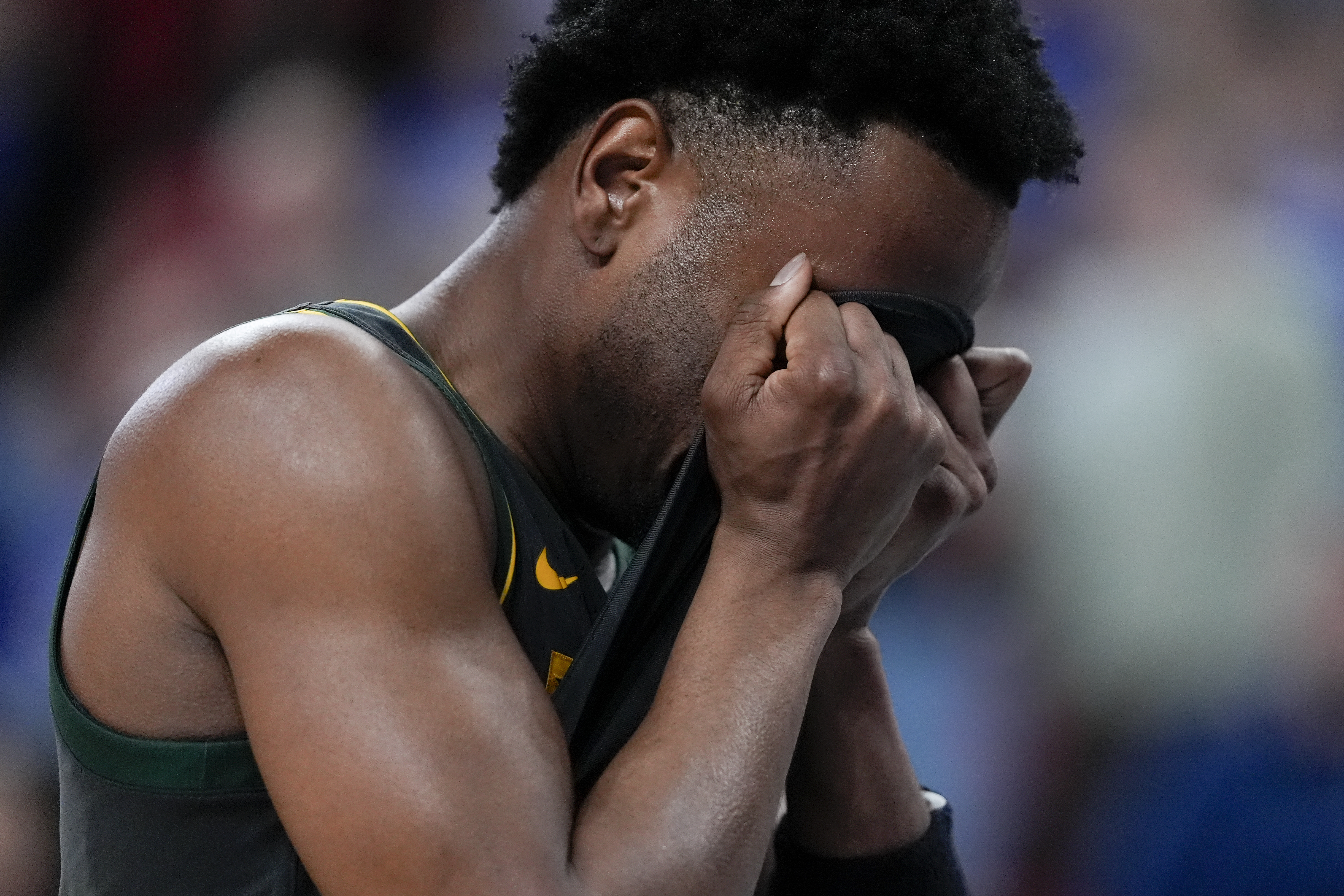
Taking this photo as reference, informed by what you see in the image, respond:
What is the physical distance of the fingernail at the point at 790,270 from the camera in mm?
1390

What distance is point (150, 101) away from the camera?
3.29m

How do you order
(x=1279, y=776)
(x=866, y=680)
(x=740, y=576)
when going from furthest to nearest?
1. (x=1279, y=776)
2. (x=866, y=680)
3. (x=740, y=576)

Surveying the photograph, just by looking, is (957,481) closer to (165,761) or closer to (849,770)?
Answer: (849,770)

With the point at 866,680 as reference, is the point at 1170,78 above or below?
above

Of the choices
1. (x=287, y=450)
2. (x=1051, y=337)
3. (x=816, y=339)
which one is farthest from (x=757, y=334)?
(x=1051, y=337)

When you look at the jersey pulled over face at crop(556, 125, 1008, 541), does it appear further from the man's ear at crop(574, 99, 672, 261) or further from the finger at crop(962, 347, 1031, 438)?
the finger at crop(962, 347, 1031, 438)

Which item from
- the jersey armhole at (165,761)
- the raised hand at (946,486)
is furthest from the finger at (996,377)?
the jersey armhole at (165,761)

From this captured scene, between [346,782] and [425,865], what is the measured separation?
9 cm

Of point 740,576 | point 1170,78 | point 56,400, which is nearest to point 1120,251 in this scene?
point 1170,78

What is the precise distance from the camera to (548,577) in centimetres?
138

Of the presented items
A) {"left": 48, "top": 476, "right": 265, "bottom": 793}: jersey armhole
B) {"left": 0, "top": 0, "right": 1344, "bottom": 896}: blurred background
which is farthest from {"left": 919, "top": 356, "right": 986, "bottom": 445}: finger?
{"left": 0, "top": 0, "right": 1344, "bottom": 896}: blurred background

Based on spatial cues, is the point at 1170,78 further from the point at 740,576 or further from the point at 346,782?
the point at 346,782

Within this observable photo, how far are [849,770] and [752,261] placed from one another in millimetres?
741

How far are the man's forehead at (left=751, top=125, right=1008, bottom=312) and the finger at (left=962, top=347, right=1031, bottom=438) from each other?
1.09 ft
